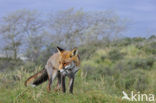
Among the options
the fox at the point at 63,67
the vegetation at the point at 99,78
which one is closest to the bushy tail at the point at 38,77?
the fox at the point at 63,67

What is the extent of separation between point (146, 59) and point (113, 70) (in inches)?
131

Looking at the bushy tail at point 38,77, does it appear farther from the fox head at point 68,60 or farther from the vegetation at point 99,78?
the fox head at point 68,60

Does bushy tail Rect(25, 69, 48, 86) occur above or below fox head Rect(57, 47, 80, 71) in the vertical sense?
below

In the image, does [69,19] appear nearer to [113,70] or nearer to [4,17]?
[4,17]

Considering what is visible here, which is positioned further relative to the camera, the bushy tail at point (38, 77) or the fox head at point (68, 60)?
the bushy tail at point (38, 77)

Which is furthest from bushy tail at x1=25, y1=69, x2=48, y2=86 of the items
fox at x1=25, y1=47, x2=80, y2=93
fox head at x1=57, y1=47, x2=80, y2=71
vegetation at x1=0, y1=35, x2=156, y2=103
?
fox head at x1=57, y1=47, x2=80, y2=71

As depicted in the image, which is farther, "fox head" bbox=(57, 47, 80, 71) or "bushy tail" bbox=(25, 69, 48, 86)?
"bushy tail" bbox=(25, 69, 48, 86)

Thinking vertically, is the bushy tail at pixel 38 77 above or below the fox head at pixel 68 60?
below

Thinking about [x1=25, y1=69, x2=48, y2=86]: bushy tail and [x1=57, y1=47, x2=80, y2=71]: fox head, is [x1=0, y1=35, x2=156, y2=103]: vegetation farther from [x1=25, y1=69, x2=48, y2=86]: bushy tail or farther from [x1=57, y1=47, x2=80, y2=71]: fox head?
[x1=57, y1=47, x2=80, y2=71]: fox head

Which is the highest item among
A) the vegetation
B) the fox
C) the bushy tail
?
the fox

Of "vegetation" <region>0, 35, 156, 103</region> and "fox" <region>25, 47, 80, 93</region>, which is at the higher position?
"fox" <region>25, 47, 80, 93</region>

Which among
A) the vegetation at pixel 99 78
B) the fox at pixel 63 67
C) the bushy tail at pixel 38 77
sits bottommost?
the vegetation at pixel 99 78

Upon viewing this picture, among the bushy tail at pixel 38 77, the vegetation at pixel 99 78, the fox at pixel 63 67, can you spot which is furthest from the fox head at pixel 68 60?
the bushy tail at pixel 38 77

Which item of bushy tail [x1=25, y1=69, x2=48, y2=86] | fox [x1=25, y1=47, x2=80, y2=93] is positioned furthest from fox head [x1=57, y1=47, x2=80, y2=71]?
bushy tail [x1=25, y1=69, x2=48, y2=86]
